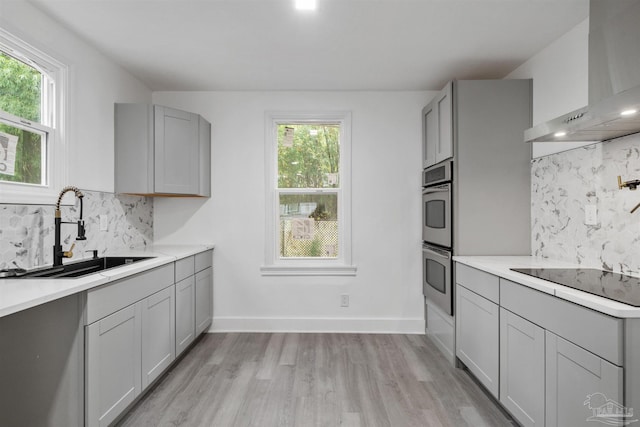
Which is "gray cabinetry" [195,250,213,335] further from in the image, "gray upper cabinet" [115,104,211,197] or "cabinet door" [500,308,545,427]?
"cabinet door" [500,308,545,427]

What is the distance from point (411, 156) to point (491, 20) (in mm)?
1437

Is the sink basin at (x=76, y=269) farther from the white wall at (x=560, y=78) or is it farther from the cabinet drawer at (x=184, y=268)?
the white wall at (x=560, y=78)

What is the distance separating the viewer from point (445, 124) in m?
2.80

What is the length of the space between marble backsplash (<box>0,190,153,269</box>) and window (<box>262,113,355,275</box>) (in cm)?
128

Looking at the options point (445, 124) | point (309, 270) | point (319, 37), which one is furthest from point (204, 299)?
point (445, 124)

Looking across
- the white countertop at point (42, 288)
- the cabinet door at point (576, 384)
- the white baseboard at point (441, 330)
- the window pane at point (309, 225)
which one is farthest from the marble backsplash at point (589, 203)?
the white countertop at point (42, 288)

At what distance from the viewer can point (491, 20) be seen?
2197mm

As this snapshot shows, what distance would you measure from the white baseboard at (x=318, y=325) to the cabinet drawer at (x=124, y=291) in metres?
1.18

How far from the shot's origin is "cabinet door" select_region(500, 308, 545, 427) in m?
1.64

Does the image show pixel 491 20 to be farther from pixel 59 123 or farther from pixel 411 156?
pixel 59 123

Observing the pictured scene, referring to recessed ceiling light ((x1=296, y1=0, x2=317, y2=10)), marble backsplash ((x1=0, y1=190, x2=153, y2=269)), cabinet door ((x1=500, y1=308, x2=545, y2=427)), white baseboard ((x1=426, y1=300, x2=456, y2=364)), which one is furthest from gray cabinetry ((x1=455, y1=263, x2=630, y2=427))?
marble backsplash ((x1=0, y1=190, x2=153, y2=269))

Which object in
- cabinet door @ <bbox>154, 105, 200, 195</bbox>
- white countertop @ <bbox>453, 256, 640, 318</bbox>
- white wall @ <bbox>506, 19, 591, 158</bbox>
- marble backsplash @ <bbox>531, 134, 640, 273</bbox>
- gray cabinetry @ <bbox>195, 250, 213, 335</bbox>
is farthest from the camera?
gray cabinetry @ <bbox>195, 250, 213, 335</bbox>

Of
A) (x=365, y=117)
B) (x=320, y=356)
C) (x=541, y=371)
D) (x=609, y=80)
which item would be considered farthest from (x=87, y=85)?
(x=541, y=371)

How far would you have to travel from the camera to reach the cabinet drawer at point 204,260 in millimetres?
3072
